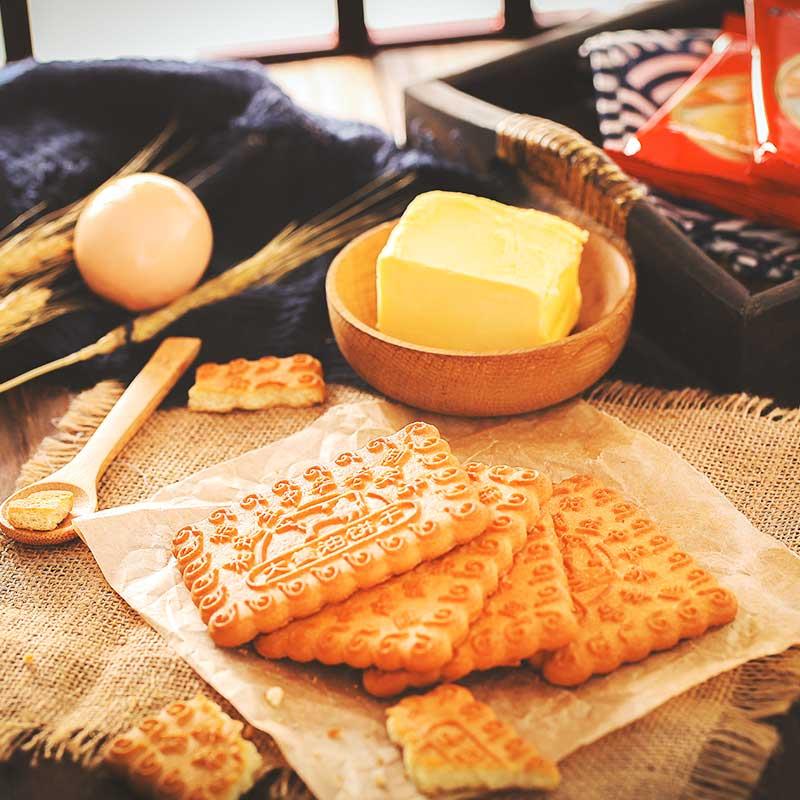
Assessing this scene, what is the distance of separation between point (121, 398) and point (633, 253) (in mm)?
859

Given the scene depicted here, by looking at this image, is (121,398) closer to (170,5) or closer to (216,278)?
(216,278)

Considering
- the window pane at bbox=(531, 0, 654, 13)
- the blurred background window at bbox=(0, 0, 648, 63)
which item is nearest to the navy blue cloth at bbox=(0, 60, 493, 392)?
the blurred background window at bbox=(0, 0, 648, 63)

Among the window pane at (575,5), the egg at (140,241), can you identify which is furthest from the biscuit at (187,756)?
the window pane at (575,5)

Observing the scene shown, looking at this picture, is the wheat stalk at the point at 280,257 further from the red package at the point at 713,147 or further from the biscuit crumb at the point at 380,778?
the biscuit crumb at the point at 380,778

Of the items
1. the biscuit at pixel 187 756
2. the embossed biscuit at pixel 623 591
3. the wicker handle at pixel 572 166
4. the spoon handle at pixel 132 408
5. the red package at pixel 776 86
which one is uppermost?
the red package at pixel 776 86

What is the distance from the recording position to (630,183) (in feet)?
5.59

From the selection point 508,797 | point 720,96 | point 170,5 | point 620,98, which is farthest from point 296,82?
point 508,797

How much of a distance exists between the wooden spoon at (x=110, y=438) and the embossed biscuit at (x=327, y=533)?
196 mm

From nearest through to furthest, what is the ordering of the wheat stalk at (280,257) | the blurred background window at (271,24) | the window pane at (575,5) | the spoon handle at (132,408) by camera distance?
the spoon handle at (132,408) → the wheat stalk at (280,257) → the blurred background window at (271,24) → the window pane at (575,5)

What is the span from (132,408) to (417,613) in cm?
69

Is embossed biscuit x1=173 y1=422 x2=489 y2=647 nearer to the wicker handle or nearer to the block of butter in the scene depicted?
the block of butter

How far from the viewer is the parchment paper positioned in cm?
110

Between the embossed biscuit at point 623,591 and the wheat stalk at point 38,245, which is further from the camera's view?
the wheat stalk at point 38,245

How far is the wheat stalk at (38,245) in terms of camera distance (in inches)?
71.4
